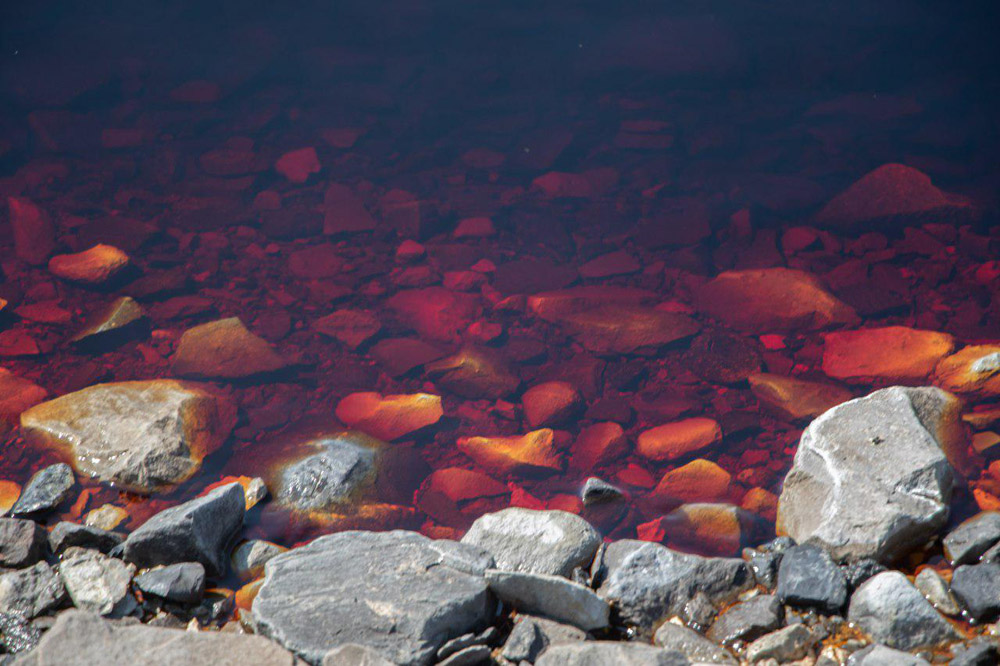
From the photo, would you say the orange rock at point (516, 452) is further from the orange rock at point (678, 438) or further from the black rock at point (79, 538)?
the black rock at point (79, 538)

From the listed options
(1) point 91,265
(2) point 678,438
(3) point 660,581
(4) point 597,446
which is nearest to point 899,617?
(3) point 660,581

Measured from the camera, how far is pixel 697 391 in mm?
3633

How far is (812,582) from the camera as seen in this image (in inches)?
90.6

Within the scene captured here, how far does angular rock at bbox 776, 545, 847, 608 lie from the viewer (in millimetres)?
2256

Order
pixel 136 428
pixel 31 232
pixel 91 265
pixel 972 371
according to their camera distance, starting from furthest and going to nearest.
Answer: pixel 31 232 → pixel 91 265 → pixel 972 371 → pixel 136 428

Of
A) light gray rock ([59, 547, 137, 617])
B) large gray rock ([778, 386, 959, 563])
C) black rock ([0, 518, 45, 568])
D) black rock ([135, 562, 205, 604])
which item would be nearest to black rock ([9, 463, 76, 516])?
black rock ([0, 518, 45, 568])

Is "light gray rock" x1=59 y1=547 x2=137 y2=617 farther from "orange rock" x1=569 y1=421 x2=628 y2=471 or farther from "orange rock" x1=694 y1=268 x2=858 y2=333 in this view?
"orange rock" x1=694 y1=268 x2=858 y2=333

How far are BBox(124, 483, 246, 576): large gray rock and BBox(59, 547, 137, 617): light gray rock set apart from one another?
0.24 feet

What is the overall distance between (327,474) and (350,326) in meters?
1.25

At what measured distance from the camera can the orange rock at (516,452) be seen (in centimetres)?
322

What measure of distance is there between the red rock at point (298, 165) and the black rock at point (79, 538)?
346 cm

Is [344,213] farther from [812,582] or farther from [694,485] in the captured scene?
[812,582]

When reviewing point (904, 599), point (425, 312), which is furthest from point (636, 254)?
point (904, 599)

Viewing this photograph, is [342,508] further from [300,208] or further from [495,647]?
[300,208]
